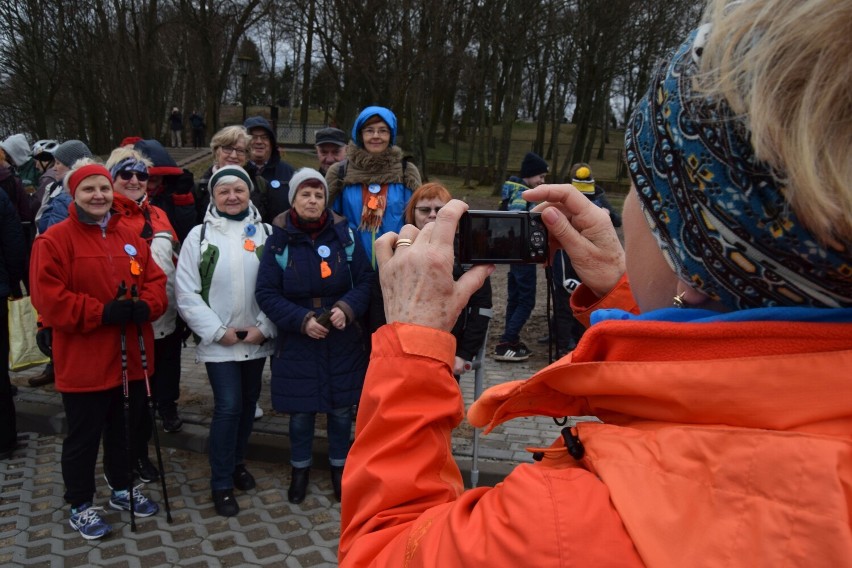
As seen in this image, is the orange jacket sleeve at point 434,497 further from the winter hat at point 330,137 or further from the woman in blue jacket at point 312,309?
the winter hat at point 330,137

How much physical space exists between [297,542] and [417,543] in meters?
3.51

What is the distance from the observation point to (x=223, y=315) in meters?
4.46

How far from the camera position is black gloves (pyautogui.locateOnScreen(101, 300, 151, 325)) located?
3926 mm

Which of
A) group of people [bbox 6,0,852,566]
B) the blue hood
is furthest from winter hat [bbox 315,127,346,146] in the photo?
group of people [bbox 6,0,852,566]

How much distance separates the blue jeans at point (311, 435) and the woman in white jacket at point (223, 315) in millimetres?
391

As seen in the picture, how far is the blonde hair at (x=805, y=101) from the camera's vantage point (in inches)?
28.0

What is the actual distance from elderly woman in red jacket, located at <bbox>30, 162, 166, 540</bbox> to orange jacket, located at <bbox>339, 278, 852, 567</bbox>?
3.42 metres

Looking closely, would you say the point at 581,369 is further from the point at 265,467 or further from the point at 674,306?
the point at 265,467

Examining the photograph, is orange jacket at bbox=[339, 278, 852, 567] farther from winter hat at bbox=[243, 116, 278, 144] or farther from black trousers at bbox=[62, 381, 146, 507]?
winter hat at bbox=[243, 116, 278, 144]

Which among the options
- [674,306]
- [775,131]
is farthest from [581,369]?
[775,131]

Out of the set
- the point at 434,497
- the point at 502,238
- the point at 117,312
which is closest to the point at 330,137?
the point at 117,312

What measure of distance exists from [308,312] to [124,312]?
3.55 feet

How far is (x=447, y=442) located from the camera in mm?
1206

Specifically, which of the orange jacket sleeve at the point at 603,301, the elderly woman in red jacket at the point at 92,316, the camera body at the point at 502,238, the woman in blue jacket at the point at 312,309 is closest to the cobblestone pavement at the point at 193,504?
the elderly woman in red jacket at the point at 92,316
